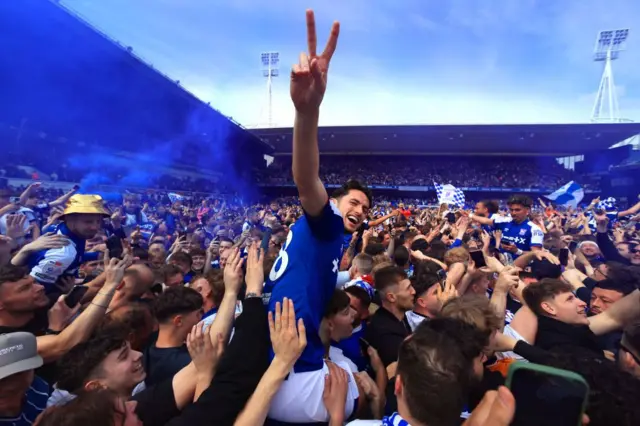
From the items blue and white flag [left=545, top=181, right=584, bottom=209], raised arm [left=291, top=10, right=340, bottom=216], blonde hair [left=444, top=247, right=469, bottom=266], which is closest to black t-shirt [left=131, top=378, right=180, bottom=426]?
raised arm [left=291, top=10, right=340, bottom=216]

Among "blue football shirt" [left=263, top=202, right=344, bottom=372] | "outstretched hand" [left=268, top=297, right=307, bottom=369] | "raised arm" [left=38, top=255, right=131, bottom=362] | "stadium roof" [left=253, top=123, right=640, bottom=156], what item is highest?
"stadium roof" [left=253, top=123, right=640, bottom=156]

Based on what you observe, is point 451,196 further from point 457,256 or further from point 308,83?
point 308,83

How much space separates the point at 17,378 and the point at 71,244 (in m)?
2.49

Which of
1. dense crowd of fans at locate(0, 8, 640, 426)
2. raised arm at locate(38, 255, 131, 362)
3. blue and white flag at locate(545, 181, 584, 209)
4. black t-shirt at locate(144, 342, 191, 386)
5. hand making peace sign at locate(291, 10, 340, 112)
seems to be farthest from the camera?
blue and white flag at locate(545, 181, 584, 209)

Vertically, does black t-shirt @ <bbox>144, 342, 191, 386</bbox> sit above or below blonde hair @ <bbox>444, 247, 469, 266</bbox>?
below

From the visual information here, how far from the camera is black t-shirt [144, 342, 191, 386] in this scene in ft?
7.46

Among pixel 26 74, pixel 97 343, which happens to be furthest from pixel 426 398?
Answer: pixel 26 74

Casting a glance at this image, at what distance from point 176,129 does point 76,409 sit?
2636 cm

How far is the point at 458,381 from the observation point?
133cm

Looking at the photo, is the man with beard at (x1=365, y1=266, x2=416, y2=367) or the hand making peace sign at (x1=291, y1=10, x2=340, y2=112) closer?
the hand making peace sign at (x1=291, y1=10, x2=340, y2=112)

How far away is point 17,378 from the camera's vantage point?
1.77m

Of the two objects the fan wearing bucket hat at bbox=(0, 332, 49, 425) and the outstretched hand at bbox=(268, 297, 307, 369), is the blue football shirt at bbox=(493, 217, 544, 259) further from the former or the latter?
the fan wearing bucket hat at bbox=(0, 332, 49, 425)

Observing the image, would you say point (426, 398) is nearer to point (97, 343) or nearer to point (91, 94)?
point (97, 343)

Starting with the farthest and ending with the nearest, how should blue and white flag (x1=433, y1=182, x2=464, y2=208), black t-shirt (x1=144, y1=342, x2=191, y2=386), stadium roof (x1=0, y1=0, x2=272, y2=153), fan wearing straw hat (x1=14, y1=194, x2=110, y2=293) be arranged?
stadium roof (x1=0, y1=0, x2=272, y2=153)
blue and white flag (x1=433, y1=182, x2=464, y2=208)
fan wearing straw hat (x1=14, y1=194, x2=110, y2=293)
black t-shirt (x1=144, y1=342, x2=191, y2=386)
